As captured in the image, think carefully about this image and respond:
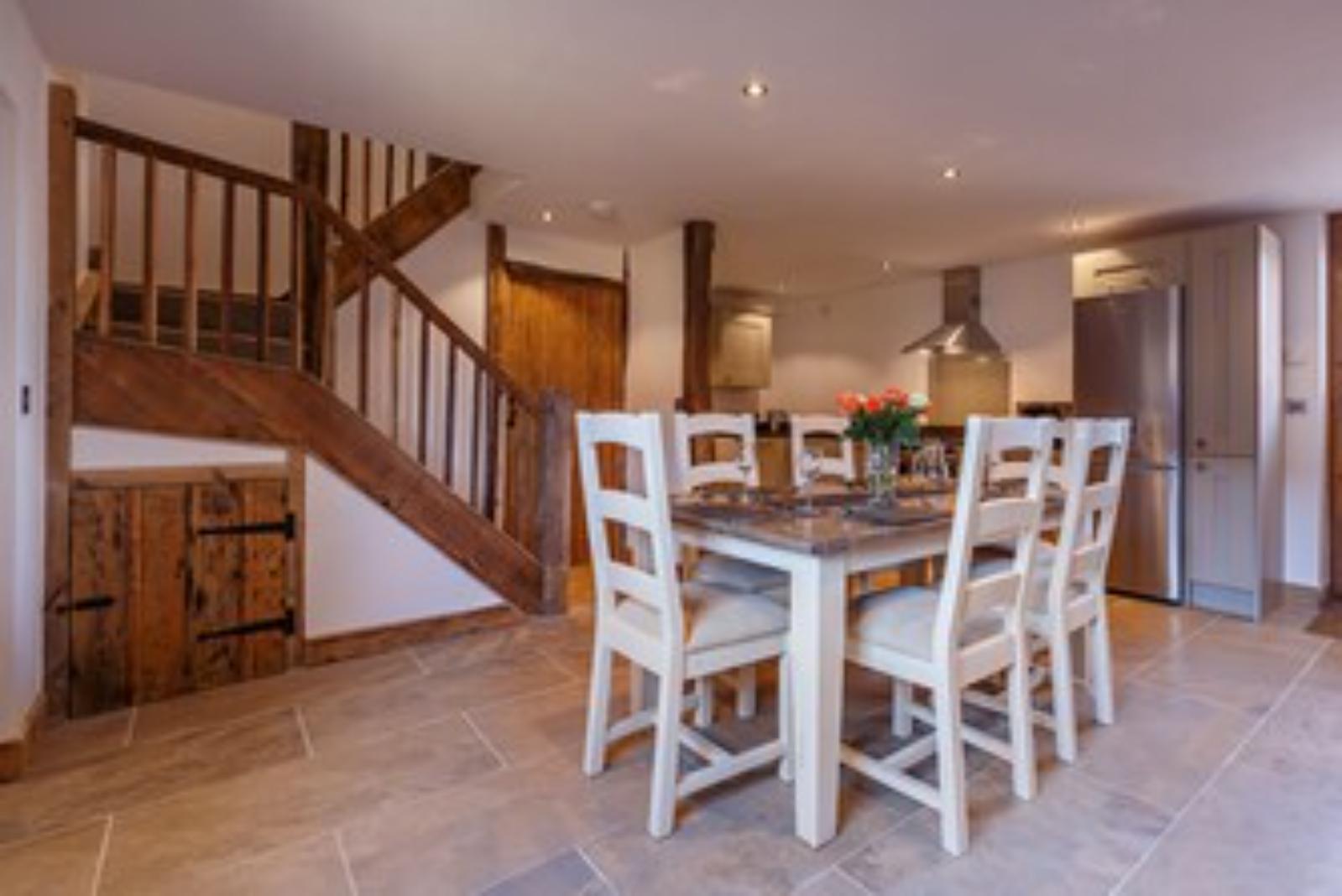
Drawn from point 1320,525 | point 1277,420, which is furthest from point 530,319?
point 1320,525

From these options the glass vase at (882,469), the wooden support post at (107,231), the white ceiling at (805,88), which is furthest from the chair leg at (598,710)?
the wooden support post at (107,231)

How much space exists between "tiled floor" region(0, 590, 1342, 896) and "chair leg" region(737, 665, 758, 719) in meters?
0.09

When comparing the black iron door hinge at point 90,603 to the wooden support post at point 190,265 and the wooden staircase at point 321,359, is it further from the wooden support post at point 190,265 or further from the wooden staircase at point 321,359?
the wooden support post at point 190,265

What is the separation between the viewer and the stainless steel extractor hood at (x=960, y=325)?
5.12 meters

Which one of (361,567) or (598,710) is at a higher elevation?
(361,567)

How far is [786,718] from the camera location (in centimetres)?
205

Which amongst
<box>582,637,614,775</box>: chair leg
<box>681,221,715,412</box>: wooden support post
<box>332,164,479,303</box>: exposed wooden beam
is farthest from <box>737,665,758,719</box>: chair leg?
<box>332,164,479,303</box>: exposed wooden beam

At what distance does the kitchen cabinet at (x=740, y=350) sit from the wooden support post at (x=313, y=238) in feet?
11.6

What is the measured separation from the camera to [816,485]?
2.87m

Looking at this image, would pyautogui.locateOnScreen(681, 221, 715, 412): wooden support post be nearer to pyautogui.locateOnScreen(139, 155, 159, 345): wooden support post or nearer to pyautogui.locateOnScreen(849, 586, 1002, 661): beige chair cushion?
pyautogui.locateOnScreen(849, 586, 1002, 661): beige chair cushion

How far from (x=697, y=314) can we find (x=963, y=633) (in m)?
2.88

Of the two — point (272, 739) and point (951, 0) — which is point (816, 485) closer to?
point (951, 0)

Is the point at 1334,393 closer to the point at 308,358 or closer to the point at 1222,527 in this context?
the point at 1222,527

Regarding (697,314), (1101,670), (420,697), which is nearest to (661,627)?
(420,697)
